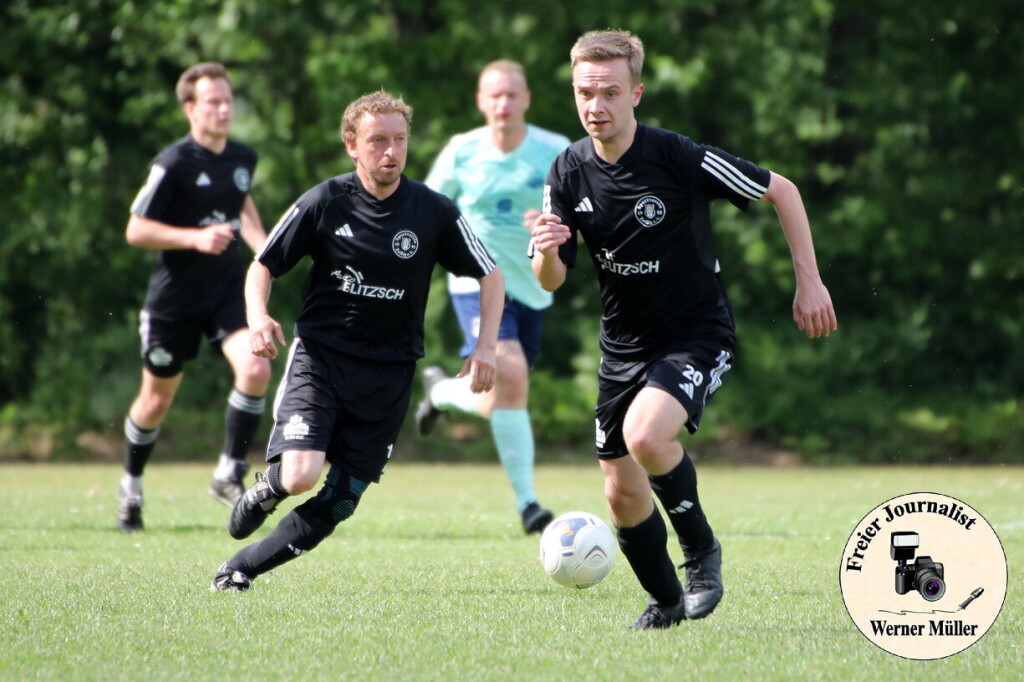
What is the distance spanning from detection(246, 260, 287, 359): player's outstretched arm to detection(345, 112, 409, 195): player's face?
1.89 feet

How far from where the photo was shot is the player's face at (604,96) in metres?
4.86

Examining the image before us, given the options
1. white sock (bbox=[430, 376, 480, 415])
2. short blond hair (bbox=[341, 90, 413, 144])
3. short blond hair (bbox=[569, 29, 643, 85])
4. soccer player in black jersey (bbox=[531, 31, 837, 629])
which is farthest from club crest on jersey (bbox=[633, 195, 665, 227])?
white sock (bbox=[430, 376, 480, 415])

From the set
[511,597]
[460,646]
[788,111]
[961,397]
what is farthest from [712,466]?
[460,646]

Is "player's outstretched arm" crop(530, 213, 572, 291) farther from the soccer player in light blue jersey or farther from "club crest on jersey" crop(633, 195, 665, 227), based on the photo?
the soccer player in light blue jersey

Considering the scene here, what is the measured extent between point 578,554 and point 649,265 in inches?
46.0

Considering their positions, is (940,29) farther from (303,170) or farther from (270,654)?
(270,654)

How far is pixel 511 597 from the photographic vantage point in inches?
207

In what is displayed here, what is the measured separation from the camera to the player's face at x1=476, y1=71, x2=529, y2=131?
775 centimetres

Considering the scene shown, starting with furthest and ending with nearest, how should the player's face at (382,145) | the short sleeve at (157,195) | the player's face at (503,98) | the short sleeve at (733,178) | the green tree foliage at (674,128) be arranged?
the green tree foliage at (674,128)
the player's face at (503,98)
the short sleeve at (157,195)
the player's face at (382,145)
the short sleeve at (733,178)

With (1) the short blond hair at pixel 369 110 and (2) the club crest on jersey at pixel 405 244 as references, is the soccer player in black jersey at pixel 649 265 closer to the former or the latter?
(2) the club crest on jersey at pixel 405 244

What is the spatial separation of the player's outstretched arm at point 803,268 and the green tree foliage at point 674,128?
887cm

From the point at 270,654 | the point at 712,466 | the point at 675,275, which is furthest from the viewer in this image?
the point at 712,466

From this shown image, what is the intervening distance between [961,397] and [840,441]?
1.38 meters

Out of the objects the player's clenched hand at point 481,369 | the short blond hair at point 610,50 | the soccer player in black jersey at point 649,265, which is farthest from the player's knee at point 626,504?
the short blond hair at point 610,50
